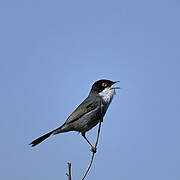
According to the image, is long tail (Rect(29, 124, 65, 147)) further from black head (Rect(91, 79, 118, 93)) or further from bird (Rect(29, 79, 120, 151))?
black head (Rect(91, 79, 118, 93))

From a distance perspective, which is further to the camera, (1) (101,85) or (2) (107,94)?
(1) (101,85)

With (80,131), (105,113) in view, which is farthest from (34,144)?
(105,113)

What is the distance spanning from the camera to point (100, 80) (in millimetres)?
10180

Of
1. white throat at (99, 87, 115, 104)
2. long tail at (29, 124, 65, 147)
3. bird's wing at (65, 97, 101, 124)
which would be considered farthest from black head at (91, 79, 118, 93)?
long tail at (29, 124, 65, 147)

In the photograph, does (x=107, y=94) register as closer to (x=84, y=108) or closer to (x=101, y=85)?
(x=101, y=85)

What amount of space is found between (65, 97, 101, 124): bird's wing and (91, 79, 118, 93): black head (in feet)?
1.50

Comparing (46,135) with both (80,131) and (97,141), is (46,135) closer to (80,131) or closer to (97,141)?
(80,131)

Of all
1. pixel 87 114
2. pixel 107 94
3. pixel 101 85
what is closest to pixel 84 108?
pixel 87 114

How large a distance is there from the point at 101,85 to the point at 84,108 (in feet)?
3.11

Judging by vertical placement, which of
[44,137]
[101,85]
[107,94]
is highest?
[101,85]

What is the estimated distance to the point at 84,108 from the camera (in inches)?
379

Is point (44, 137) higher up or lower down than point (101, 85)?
lower down

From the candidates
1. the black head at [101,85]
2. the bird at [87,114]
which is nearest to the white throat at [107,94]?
the bird at [87,114]

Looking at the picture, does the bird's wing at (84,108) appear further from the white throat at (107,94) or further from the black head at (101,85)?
the black head at (101,85)
